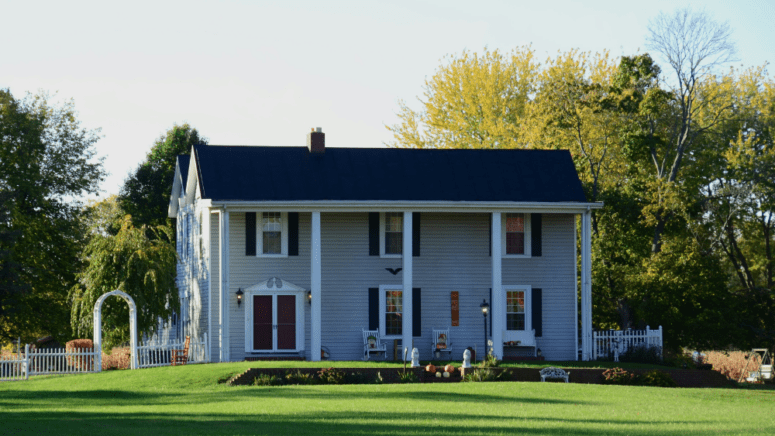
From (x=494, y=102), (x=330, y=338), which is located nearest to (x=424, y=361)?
(x=330, y=338)

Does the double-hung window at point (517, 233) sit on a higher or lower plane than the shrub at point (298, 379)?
higher

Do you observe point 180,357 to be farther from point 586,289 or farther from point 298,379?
point 586,289

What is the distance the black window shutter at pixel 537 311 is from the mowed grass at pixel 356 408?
7.14m

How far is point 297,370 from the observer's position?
75.4 feet

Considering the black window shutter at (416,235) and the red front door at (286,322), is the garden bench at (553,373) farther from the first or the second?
the red front door at (286,322)

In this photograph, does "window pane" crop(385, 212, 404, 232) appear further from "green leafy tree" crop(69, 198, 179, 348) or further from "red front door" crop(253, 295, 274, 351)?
"green leafy tree" crop(69, 198, 179, 348)

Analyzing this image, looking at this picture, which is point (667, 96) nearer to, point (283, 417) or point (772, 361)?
point (772, 361)

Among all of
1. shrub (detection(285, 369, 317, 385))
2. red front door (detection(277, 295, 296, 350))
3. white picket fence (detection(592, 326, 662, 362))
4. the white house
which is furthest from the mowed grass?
white picket fence (detection(592, 326, 662, 362))

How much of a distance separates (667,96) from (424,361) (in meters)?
14.0

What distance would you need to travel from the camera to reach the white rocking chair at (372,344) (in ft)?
91.7

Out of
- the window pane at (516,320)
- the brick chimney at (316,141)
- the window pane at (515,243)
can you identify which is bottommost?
the window pane at (516,320)

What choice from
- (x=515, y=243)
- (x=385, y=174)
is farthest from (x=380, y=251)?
(x=515, y=243)

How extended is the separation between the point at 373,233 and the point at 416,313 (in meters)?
2.79

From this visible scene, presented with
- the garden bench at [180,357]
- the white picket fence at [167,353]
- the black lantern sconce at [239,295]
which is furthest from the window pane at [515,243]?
the garden bench at [180,357]
